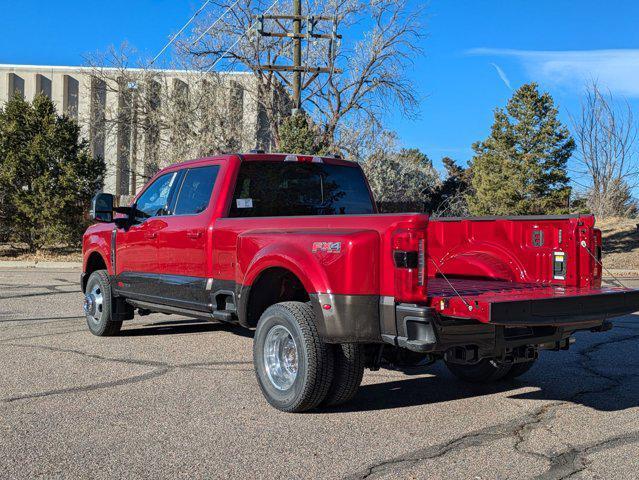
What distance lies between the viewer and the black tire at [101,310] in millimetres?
8195

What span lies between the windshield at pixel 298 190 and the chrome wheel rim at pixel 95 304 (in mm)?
2829

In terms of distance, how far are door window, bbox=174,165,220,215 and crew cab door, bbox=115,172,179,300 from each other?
232mm

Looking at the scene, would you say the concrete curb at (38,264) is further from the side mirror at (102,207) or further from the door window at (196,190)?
the door window at (196,190)

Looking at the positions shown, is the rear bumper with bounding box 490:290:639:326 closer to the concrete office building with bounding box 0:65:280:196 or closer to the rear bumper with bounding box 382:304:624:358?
the rear bumper with bounding box 382:304:624:358

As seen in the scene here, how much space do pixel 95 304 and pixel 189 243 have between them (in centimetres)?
248

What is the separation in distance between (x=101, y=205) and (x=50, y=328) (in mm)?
2263

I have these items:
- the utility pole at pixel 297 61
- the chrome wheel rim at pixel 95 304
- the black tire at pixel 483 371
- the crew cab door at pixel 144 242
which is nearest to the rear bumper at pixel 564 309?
the black tire at pixel 483 371

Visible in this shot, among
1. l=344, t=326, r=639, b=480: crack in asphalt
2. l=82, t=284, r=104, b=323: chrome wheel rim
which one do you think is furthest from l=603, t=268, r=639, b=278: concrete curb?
l=82, t=284, r=104, b=323: chrome wheel rim

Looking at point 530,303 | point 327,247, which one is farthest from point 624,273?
point 327,247

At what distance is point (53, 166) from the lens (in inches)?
808

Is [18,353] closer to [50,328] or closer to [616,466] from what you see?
[50,328]

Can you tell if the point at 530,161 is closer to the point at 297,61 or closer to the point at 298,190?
the point at 297,61

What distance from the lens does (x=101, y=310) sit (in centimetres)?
836

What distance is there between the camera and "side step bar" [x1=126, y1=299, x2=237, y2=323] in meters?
6.18
